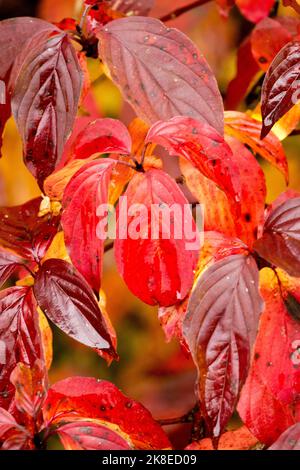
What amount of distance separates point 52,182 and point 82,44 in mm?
130

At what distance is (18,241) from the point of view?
551 mm

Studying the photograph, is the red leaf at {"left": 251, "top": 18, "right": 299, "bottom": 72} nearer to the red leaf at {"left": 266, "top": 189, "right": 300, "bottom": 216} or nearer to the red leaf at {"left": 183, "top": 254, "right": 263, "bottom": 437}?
the red leaf at {"left": 266, "top": 189, "right": 300, "bottom": 216}

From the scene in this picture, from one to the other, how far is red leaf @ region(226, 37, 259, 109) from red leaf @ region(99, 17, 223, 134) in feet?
0.83

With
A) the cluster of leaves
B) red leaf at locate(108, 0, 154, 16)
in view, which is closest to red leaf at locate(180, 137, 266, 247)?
the cluster of leaves

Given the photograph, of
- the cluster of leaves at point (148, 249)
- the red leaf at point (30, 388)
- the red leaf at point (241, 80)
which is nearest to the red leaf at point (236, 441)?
the cluster of leaves at point (148, 249)

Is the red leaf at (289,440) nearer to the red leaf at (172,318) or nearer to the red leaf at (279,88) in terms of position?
the red leaf at (172,318)

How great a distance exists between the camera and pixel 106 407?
533 millimetres

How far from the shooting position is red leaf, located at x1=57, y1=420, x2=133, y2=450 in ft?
1.65

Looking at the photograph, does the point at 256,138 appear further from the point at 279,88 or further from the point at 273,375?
the point at 273,375

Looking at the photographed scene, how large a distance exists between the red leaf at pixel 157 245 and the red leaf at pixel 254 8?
0.36m

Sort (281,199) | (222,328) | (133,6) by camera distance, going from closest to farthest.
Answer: (222,328) → (281,199) → (133,6)

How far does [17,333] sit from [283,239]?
0.21 meters

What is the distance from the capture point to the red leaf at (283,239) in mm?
470

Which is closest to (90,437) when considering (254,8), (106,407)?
(106,407)
